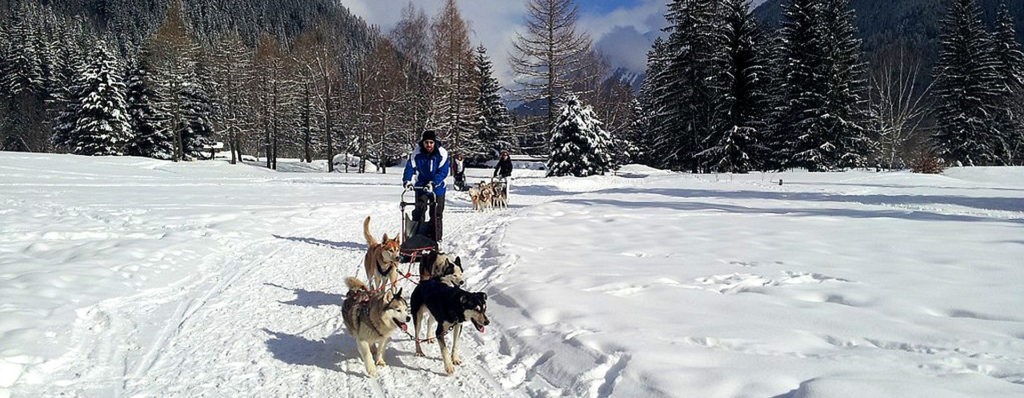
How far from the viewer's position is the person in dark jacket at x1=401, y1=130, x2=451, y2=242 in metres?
7.98

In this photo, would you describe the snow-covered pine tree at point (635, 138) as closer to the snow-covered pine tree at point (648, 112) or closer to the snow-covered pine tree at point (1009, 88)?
the snow-covered pine tree at point (648, 112)

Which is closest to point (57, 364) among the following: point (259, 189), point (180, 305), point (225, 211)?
point (180, 305)

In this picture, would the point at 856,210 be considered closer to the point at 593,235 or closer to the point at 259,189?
the point at 593,235

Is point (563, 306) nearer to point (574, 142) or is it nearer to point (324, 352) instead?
point (324, 352)

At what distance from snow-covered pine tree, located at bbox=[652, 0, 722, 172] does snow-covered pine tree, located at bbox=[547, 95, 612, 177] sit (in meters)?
6.82

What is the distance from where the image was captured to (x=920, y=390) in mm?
3188

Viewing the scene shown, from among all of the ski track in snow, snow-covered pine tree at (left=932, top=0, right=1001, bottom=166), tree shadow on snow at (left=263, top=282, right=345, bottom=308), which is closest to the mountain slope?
snow-covered pine tree at (left=932, top=0, right=1001, bottom=166)

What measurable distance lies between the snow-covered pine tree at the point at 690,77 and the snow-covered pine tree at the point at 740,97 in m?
0.64

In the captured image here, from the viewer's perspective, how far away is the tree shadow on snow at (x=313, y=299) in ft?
20.4

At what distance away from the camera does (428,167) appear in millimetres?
8070

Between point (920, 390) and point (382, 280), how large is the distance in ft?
18.3

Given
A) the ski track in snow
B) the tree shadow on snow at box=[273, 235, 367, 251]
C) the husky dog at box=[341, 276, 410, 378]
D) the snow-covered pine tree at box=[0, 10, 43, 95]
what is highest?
the snow-covered pine tree at box=[0, 10, 43, 95]

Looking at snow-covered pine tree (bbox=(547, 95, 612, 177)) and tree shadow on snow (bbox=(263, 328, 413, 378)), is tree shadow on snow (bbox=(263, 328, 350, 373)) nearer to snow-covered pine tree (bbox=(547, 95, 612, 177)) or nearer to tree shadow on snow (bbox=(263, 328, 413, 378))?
tree shadow on snow (bbox=(263, 328, 413, 378))

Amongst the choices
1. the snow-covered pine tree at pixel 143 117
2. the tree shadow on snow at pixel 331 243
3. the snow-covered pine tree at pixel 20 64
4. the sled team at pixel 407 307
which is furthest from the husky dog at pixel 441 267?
the snow-covered pine tree at pixel 20 64
